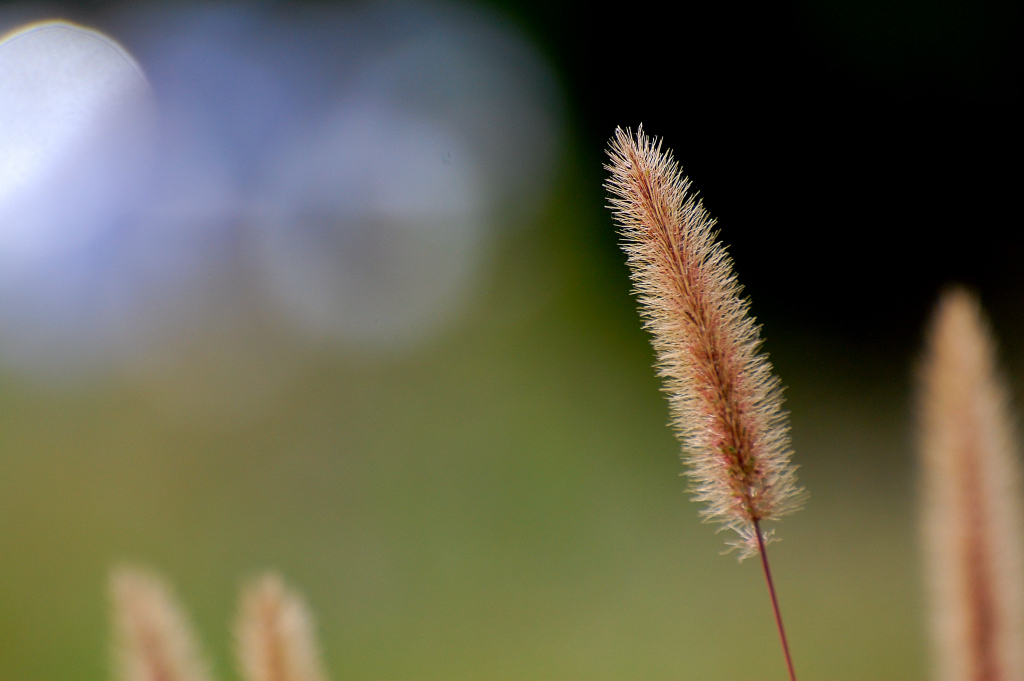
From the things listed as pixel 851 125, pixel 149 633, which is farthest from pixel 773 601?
pixel 851 125

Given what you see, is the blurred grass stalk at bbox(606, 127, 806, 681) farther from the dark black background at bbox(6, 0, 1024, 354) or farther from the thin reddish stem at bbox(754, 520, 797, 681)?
the dark black background at bbox(6, 0, 1024, 354)

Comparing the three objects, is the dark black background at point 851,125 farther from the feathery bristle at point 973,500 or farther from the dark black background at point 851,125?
the feathery bristle at point 973,500

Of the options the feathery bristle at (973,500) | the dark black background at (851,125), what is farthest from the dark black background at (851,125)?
the feathery bristle at (973,500)

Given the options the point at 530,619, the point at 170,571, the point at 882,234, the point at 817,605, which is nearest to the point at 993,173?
the point at 882,234

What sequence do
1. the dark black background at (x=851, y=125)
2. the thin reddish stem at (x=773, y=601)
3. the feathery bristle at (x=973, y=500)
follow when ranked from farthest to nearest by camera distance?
the dark black background at (x=851, y=125), the feathery bristle at (x=973, y=500), the thin reddish stem at (x=773, y=601)

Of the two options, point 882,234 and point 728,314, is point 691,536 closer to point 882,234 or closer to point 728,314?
point 882,234

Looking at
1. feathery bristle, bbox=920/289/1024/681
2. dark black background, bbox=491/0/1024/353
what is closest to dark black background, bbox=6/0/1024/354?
dark black background, bbox=491/0/1024/353
